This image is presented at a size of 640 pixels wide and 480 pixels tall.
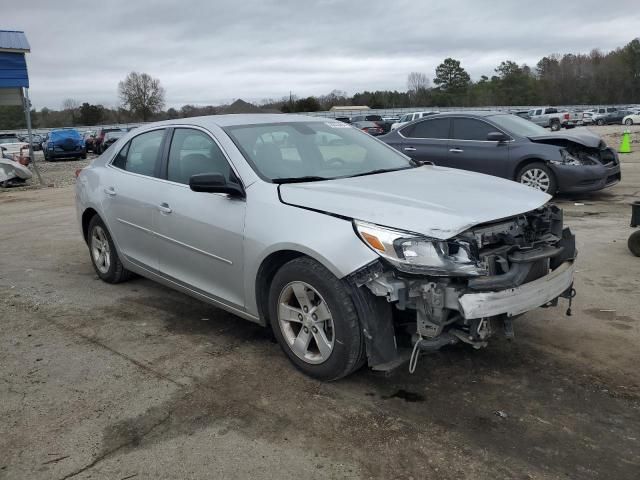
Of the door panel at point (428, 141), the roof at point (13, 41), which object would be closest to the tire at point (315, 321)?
the door panel at point (428, 141)

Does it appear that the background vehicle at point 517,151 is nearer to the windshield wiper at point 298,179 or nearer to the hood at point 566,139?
the hood at point 566,139

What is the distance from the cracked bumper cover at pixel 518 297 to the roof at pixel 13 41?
18.6 metres

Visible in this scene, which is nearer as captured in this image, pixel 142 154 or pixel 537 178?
pixel 142 154

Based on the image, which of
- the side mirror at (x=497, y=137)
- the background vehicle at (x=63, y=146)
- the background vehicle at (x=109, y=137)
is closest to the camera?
the side mirror at (x=497, y=137)

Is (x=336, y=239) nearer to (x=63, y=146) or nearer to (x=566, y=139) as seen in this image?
(x=566, y=139)

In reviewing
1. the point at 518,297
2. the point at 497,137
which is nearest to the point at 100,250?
the point at 518,297

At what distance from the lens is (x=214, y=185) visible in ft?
13.1

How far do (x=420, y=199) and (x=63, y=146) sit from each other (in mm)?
28178

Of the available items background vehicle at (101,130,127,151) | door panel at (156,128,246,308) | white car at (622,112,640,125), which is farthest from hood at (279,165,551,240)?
white car at (622,112,640,125)

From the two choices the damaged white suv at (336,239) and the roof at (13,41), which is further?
the roof at (13,41)

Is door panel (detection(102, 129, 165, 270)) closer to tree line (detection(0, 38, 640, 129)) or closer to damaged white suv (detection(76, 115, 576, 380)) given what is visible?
damaged white suv (detection(76, 115, 576, 380))

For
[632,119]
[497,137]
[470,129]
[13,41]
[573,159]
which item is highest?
[13,41]

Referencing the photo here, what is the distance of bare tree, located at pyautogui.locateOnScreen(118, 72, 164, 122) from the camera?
76.9 m

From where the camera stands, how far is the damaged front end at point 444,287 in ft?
10.6
